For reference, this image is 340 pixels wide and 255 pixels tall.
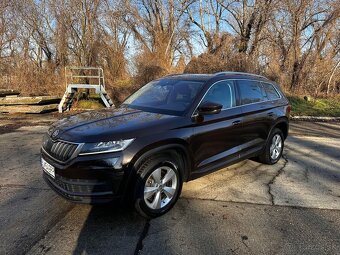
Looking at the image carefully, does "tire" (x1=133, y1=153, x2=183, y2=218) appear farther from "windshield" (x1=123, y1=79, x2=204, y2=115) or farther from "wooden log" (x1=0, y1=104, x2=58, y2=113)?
"wooden log" (x1=0, y1=104, x2=58, y2=113)

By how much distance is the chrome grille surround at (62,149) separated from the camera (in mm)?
3205

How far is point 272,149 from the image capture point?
18.6ft

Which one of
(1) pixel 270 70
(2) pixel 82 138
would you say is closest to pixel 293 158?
(2) pixel 82 138

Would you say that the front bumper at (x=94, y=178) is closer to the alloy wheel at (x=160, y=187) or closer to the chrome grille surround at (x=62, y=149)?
the chrome grille surround at (x=62, y=149)

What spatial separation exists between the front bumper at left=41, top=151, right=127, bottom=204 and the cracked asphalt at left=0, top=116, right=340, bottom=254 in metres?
0.44

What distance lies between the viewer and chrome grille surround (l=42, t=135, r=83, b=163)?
10.5ft

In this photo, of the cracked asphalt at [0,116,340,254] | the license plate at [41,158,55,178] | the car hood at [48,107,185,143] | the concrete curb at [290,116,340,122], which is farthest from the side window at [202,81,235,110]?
the concrete curb at [290,116,340,122]

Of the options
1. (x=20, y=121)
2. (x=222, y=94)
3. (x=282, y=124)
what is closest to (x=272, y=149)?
(x=282, y=124)

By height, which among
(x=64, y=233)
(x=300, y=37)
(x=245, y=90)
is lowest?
(x=64, y=233)

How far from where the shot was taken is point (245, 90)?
4.95m

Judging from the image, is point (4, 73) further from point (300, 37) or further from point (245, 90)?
point (300, 37)

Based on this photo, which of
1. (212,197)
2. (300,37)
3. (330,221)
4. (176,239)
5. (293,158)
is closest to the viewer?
(176,239)

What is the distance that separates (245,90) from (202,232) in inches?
101

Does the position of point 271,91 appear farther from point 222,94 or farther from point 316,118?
point 316,118
